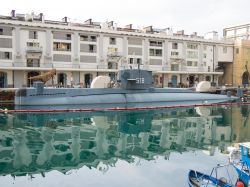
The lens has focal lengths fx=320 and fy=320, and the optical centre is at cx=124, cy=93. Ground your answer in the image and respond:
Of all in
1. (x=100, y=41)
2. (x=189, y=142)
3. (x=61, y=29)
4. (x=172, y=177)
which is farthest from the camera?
(x=100, y=41)

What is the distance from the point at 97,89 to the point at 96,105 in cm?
291

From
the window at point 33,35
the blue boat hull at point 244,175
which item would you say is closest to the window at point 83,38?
the window at point 33,35

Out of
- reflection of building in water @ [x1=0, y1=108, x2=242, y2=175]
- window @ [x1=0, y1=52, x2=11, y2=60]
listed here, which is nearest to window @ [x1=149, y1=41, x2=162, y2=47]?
window @ [x1=0, y1=52, x2=11, y2=60]

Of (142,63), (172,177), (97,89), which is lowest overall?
(172,177)

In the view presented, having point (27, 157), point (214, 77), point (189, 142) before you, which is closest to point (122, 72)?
point (189, 142)

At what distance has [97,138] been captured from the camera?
29.4 m

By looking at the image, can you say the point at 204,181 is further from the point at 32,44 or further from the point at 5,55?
the point at 32,44

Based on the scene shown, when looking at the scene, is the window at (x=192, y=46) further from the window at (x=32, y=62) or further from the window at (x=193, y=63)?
the window at (x=32, y=62)

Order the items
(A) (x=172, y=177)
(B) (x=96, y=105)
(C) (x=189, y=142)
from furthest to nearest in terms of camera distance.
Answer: (B) (x=96, y=105) → (C) (x=189, y=142) → (A) (x=172, y=177)

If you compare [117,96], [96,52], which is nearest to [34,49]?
[96,52]

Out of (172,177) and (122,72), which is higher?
(122,72)

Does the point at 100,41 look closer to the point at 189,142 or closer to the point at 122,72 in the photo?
the point at 122,72

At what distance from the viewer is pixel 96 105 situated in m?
51.0

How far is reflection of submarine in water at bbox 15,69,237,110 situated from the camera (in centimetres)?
4803
